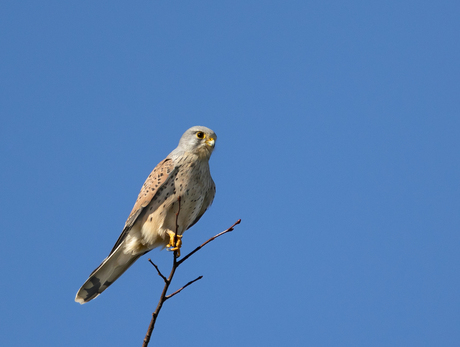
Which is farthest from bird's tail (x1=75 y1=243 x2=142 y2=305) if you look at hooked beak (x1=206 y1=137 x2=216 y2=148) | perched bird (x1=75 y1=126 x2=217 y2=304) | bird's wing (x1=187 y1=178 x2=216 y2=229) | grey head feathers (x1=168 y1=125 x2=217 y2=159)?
hooked beak (x1=206 y1=137 x2=216 y2=148)

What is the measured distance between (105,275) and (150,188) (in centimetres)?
82

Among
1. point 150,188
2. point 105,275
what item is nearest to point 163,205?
point 150,188

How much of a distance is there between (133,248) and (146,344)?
1.83m

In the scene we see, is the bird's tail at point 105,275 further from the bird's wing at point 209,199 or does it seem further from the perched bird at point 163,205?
the bird's wing at point 209,199

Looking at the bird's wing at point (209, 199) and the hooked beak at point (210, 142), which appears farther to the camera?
the bird's wing at point (209, 199)

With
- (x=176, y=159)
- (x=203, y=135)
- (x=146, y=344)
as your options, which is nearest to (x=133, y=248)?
(x=176, y=159)

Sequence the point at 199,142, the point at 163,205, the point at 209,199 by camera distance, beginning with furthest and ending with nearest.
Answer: the point at 209,199 → the point at 199,142 → the point at 163,205

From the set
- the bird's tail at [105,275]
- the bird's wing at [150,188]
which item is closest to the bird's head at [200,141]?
the bird's wing at [150,188]

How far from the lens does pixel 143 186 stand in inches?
163

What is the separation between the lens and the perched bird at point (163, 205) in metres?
3.92

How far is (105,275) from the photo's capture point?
4031 mm

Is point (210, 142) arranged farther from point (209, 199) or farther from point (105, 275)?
point (105, 275)

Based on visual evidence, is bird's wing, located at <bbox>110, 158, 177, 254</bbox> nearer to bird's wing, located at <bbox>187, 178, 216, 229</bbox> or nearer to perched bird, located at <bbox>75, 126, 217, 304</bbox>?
perched bird, located at <bbox>75, 126, 217, 304</bbox>

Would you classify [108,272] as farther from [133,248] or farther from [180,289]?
[180,289]
